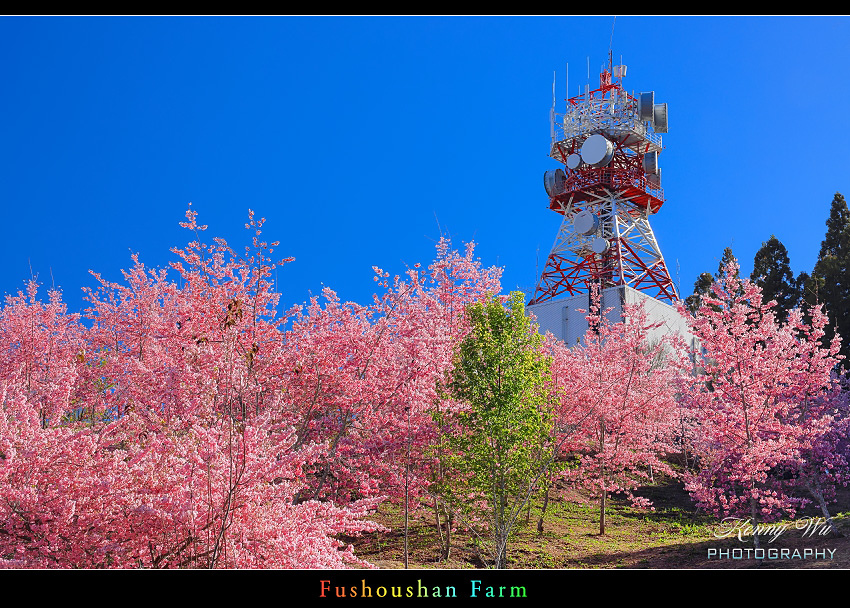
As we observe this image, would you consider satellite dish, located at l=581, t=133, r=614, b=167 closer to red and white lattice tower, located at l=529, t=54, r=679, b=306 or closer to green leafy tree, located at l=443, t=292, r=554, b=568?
red and white lattice tower, located at l=529, t=54, r=679, b=306

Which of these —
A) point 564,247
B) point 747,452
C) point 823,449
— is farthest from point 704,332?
point 564,247

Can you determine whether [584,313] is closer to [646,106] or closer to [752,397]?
[646,106]

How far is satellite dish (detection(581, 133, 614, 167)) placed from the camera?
30.9 m

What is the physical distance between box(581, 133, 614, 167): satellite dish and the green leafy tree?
906 inches

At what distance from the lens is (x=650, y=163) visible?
33312mm

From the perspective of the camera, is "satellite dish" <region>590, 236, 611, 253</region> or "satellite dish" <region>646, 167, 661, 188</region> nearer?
"satellite dish" <region>590, 236, 611, 253</region>

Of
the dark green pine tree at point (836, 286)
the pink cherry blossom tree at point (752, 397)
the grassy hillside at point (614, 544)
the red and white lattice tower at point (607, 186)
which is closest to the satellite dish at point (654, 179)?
the red and white lattice tower at point (607, 186)

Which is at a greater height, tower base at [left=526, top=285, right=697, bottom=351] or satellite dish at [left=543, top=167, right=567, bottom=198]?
satellite dish at [left=543, top=167, right=567, bottom=198]

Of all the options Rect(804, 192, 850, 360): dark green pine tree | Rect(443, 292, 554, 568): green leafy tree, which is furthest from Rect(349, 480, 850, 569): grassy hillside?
Rect(804, 192, 850, 360): dark green pine tree

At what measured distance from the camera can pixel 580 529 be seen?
51.3 ft

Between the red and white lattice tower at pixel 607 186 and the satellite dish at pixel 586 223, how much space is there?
0.05 meters

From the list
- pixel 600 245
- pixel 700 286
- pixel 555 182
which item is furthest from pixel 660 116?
pixel 700 286

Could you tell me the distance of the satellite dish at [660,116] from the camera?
33438 millimetres
